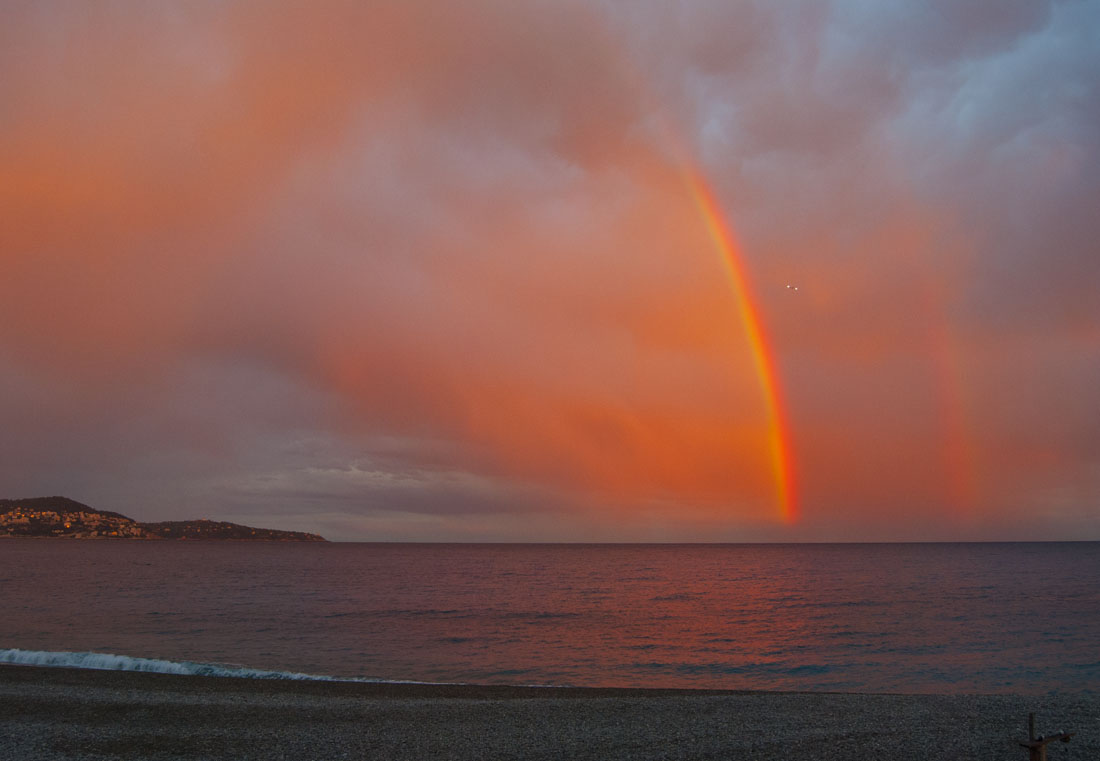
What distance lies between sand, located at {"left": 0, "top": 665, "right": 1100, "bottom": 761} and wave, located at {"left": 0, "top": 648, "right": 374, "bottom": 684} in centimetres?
234

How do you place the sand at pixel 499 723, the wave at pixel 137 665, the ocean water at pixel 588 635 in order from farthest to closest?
the ocean water at pixel 588 635
the wave at pixel 137 665
the sand at pixel 499 723

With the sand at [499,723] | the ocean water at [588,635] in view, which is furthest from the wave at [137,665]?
the sand at [499,723]

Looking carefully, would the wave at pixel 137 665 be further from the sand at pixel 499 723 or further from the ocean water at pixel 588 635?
the sand at pixel 499 723

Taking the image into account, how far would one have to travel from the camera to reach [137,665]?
27891mm

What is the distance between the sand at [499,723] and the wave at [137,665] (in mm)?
2343

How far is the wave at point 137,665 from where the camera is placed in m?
26.6

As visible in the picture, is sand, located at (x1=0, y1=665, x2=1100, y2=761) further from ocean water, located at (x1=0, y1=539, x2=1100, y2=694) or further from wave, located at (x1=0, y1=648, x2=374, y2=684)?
ocean water, located at (x1=0, y1=539, x2=1100, y2=694)

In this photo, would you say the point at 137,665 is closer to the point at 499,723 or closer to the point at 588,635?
the point at 499,723

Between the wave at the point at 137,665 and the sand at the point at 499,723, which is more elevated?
the sand at the point at 499,723

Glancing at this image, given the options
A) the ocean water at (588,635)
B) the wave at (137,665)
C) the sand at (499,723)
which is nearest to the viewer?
the sand at (499,723)

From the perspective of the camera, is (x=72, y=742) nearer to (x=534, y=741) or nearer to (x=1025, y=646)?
(x=534, y=741)

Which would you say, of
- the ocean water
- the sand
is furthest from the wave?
the sand

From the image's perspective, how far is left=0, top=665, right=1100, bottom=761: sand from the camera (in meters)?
15.2

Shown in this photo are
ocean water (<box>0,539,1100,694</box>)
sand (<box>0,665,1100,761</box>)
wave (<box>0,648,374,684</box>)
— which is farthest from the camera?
ocean water (<box>0,539,1100,694</box>)
